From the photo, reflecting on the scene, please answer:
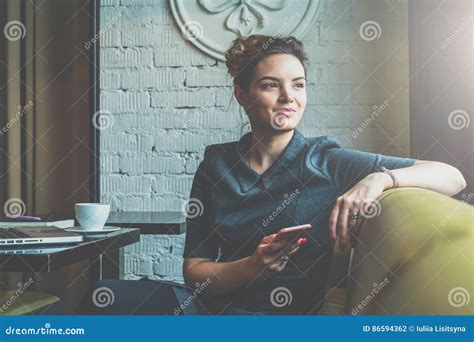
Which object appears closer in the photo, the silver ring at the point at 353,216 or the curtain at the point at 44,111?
the silver ring at the point at 353,216

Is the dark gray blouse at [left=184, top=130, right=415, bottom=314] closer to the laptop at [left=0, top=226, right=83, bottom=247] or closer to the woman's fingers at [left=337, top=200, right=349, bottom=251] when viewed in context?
the woman's fingers at [left=337, top=200, right=349, bottom=251]

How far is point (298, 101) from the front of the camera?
1121 mm

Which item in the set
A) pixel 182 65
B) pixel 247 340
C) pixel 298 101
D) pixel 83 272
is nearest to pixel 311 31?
pixel 298 101

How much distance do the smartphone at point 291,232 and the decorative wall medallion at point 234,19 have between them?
41 cm

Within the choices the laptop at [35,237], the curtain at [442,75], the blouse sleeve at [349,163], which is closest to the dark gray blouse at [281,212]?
the blouse sleeve at [349,163]

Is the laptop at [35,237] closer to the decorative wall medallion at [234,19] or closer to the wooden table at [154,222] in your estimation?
the wooden table at [154,222]

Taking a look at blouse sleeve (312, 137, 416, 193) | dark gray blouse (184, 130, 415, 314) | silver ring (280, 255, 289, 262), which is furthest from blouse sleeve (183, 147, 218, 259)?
blouse sleeve (312, 137, 416, 193)

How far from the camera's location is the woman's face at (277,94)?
42.3 inches

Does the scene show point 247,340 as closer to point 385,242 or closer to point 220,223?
point 220,223

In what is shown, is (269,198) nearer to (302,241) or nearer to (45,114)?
(302,241)

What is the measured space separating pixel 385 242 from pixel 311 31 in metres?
0.56

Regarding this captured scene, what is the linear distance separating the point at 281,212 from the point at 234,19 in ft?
1.45

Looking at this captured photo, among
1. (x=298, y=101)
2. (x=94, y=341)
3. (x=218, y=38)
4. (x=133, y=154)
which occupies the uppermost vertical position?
(x=218, y=38)

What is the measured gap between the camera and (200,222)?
1.10 meters
